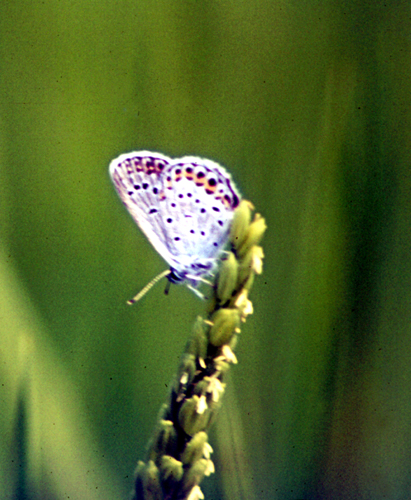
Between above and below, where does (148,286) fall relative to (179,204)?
below

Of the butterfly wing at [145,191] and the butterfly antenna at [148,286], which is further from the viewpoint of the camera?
the butterfly antenna at [148,286]

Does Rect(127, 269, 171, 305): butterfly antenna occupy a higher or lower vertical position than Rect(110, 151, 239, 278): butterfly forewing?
lower

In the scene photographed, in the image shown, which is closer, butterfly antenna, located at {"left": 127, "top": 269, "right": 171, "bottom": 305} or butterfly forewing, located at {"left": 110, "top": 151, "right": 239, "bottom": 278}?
butterfly forewing, located at {"left": 110, "top": 151, "right": 239, "bottom": 278}

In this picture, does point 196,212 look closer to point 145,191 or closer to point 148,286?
point 145,191

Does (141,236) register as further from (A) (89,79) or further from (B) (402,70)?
(B) (402,70)

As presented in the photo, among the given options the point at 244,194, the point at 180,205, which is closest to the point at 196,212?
the point at 180,205

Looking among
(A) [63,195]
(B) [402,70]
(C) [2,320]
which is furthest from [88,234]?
(B) [402,70]
